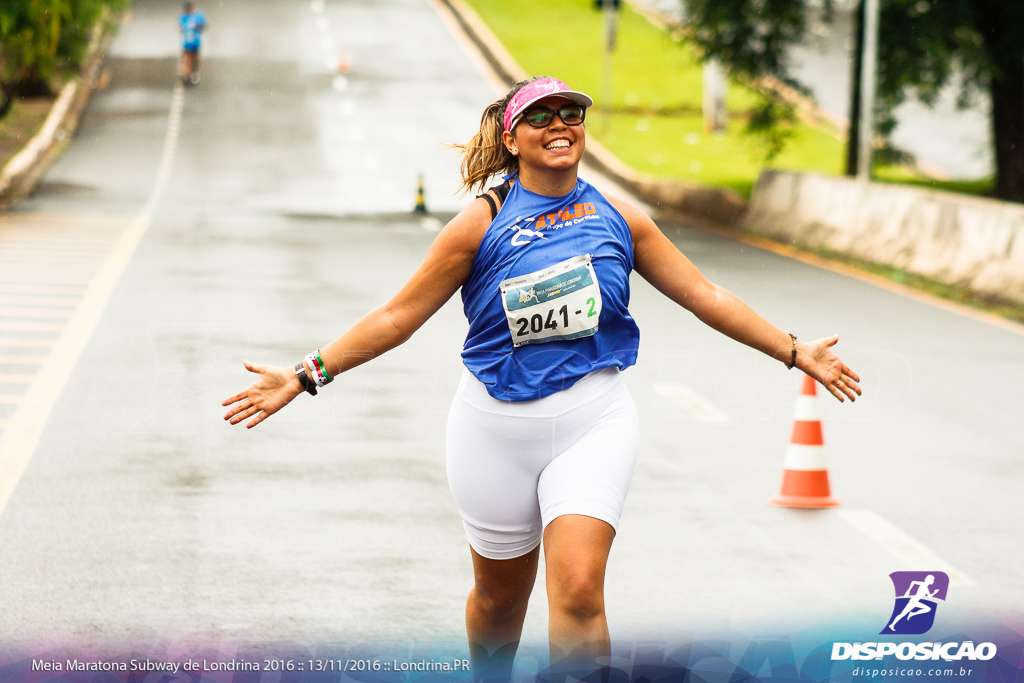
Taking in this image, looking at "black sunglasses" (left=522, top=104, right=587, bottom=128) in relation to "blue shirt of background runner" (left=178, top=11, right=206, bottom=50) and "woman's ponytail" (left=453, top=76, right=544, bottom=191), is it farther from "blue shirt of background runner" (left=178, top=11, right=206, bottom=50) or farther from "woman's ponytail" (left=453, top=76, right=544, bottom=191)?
"blue shirt of background runner" (left=178, top=11, right=206, bottom=50)

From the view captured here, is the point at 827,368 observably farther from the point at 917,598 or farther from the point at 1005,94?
the point at 1005,94

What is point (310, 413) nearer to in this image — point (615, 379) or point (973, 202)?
point (615, 379)

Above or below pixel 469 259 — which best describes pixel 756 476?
below

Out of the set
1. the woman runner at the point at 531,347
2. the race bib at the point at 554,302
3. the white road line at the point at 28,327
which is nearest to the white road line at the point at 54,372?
the white road line at the point at 28,327

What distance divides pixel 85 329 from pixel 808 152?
26.7m

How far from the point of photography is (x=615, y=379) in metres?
4.37

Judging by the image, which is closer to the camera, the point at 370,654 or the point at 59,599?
the point at 370,654

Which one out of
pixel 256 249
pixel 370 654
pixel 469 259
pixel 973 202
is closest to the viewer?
pixel 469 259

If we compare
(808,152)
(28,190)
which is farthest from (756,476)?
(808,152)

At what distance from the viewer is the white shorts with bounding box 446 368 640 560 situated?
4.21m

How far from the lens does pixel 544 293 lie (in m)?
4.19

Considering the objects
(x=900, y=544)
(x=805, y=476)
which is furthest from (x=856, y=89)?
(x=900, y=544)

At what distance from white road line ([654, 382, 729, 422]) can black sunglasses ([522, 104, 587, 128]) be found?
563 centimetres

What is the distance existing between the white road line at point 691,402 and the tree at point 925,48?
13813 millimetres
